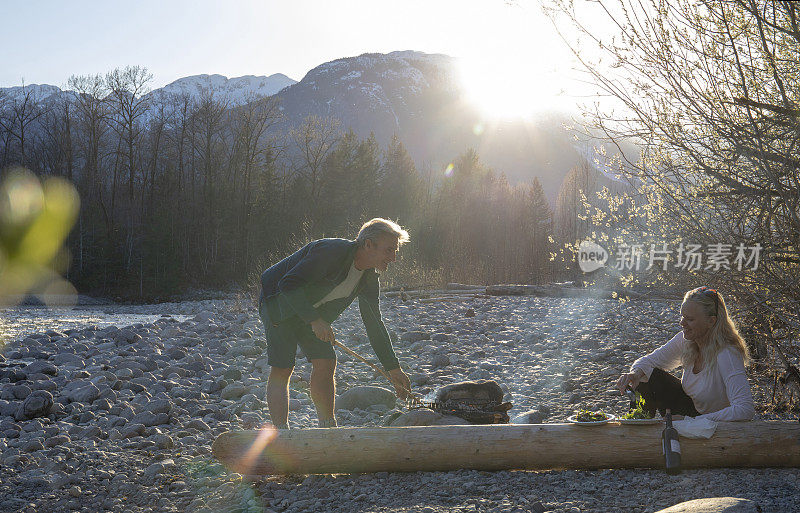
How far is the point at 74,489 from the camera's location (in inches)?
163

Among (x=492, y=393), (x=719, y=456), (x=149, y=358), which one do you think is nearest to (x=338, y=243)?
(x=492, y=393)

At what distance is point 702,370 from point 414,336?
5.87 metres

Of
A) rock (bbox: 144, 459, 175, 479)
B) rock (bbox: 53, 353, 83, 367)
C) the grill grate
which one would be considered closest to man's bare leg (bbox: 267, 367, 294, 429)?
rock (bbox: 144, 459, 175, 479)

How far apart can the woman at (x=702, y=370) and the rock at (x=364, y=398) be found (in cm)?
254

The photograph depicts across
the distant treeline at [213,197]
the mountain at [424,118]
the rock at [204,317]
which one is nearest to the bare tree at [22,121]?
the distant treeline at [213,197]

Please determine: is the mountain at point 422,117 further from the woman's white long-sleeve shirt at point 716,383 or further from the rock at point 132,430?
the woman's white long-sleeve shirt at point 716,383

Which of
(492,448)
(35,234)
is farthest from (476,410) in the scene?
(35,234)

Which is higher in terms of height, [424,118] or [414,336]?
[424,118]

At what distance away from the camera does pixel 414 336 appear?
9672 millimetres

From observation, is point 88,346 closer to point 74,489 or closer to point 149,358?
point 149,358

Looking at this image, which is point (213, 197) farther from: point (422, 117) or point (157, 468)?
point (422, 117)

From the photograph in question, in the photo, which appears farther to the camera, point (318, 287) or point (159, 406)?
point (159, 406)

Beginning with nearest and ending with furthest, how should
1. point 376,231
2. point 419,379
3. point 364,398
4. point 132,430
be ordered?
point 376,231
point 132,430
point 364,398
point 419,379

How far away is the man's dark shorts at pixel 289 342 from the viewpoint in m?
4.32
